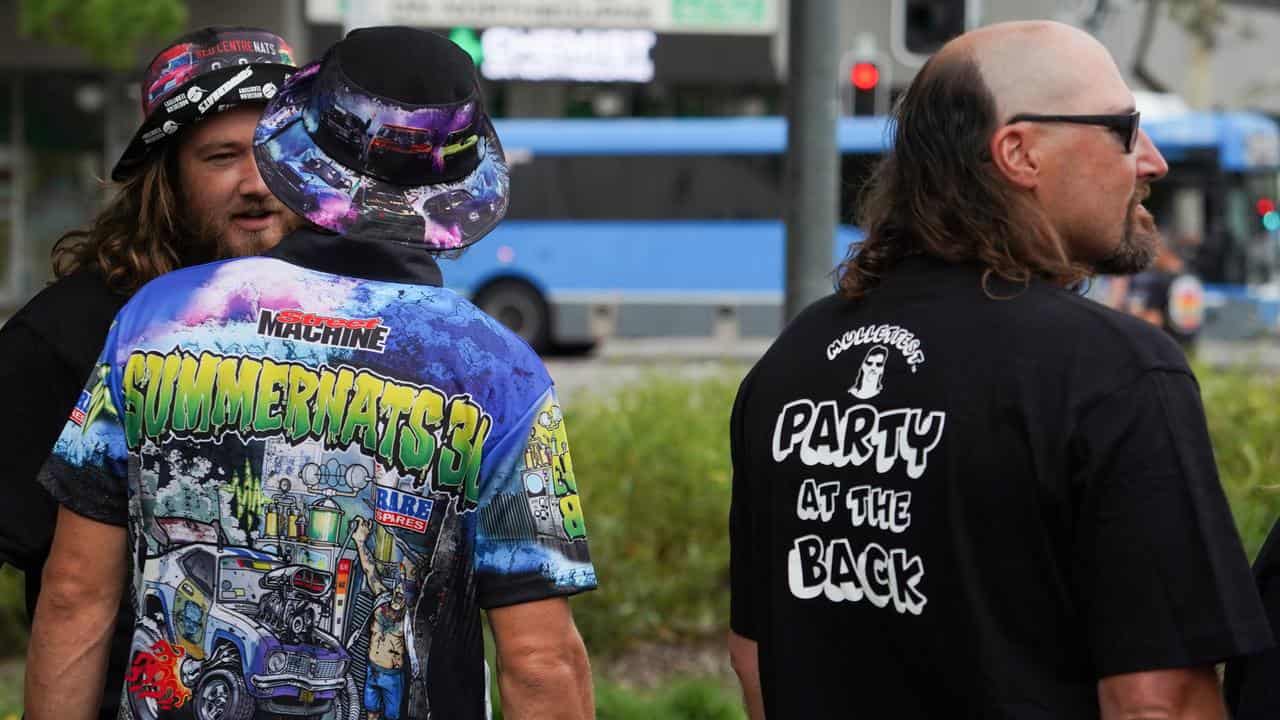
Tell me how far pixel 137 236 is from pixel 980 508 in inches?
57.7

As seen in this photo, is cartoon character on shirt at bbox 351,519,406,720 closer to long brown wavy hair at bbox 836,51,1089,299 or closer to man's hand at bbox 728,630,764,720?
man's hand at bbox 728,630,764,720

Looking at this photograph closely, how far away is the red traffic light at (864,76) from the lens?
472 inches

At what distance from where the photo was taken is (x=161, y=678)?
1.97 m

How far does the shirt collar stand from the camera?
198 centimetres

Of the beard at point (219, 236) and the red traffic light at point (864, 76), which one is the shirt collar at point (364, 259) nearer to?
the beard at point (219, 236)

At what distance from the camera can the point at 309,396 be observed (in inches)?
76.1

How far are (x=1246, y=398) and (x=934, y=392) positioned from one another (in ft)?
18.7

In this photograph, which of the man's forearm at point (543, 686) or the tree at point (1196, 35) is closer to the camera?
the man's forearm at point (543, 686)

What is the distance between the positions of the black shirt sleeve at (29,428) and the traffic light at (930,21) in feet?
17.9

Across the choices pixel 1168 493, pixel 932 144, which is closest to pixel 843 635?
pixel 1168 493

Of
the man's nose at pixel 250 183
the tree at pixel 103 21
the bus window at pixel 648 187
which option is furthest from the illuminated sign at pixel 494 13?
the bus window at pixel 648 187

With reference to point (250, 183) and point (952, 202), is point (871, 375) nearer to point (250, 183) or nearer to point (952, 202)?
point (952, 202)

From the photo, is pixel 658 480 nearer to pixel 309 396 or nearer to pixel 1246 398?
pixel 1246 398

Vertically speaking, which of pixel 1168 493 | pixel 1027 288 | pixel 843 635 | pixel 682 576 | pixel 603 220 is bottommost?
pixel 603 220
